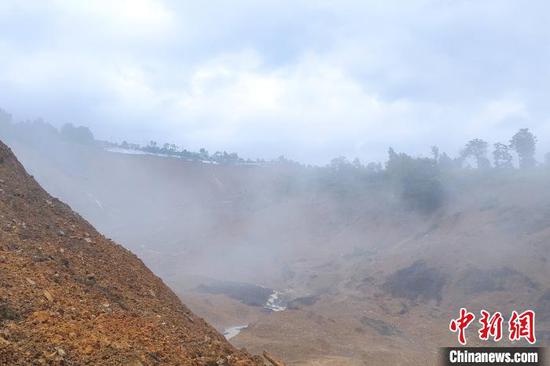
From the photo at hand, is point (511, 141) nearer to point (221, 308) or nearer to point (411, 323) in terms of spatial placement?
point (411, 323)

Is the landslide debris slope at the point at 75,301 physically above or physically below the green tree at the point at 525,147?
below

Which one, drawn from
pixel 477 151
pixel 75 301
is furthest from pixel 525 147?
pixel 75 301

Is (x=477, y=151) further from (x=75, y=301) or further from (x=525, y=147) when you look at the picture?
(x=75, y=301)

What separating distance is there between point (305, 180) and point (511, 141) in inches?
1411

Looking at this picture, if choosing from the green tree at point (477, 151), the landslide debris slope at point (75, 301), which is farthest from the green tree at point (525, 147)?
the landslide debris slope at point (75, 301)

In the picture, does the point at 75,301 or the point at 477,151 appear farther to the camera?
the point at 477,151

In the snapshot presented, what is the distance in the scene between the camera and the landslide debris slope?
5637mm

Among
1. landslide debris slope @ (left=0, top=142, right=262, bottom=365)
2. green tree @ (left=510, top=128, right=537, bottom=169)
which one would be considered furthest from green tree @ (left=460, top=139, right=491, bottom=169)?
landslide debris slope @ (left=0, top=142, right=262, bottom=365)

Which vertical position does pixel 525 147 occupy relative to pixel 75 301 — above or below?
above

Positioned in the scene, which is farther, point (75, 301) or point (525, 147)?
point (525, 147)

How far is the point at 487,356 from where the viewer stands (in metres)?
8.32

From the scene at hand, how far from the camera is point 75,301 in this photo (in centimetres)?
747

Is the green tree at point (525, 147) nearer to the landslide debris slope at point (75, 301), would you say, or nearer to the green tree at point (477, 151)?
the green tree at point (477, 151)

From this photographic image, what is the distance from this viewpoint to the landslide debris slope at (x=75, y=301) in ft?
18.5
